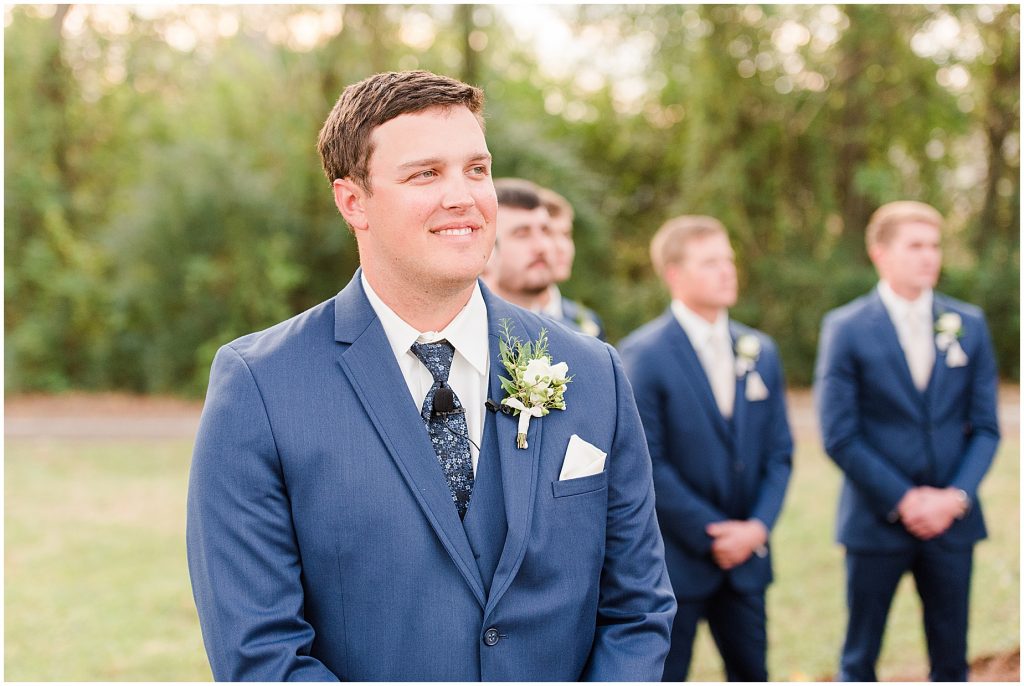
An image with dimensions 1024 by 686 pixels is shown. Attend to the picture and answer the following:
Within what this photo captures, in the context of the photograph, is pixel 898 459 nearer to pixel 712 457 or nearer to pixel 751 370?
pixel 751 370

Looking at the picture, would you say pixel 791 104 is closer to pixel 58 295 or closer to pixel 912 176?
pixel 912 176

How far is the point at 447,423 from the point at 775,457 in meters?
2.82

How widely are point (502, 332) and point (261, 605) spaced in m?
0.87

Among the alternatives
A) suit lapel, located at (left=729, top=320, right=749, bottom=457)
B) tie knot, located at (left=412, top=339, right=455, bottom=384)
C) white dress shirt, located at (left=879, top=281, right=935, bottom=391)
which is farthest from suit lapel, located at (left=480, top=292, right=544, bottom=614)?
white dress shirt, located at (left=879, top=281, right=935, bottom=391)

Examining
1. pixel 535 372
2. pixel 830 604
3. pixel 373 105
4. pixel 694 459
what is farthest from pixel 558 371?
pixel 830 604

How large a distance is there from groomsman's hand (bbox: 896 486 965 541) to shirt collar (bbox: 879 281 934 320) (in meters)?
0.92

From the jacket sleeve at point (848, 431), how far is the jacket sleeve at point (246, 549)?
3.35 m

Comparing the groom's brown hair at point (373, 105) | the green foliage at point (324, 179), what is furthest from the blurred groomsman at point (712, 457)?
the green foliage at point (324, 179)

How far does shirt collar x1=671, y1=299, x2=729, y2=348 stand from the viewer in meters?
4.62

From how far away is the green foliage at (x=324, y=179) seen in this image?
16656mm

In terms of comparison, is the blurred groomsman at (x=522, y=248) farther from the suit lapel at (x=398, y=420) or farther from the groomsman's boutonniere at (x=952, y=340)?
the suit lapel at (x=398, y=420)

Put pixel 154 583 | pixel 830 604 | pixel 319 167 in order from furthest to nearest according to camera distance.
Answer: pixel 319 167
pixel 154 583
pixel 830 604

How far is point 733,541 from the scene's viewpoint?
4.30 m

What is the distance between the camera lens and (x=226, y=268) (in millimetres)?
16719
